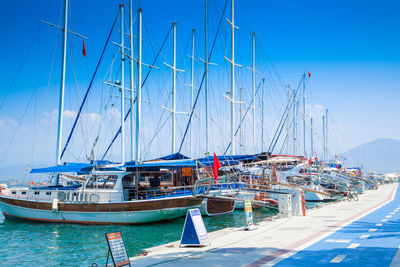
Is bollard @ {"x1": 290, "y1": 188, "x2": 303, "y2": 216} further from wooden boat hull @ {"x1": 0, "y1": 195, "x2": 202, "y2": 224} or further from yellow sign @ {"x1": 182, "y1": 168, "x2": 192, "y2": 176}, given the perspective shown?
yellow sign @ {"x1": 182, "y1": 168, "x2": 192, "y2": 176}

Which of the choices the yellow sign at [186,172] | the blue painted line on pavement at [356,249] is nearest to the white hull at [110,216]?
the yellow sign at [186,172]

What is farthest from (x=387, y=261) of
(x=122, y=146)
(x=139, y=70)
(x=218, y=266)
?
(x=122, y=146)

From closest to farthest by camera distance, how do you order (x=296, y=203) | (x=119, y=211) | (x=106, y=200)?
(x=296, y=203) → (x=119, y=211) → (x=106, y=200)

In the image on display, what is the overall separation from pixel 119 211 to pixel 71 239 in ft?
13.6

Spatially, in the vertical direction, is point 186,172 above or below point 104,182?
above

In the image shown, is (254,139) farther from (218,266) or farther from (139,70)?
(218,266)

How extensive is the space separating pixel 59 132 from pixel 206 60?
1384cm

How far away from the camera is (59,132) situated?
2705 cm

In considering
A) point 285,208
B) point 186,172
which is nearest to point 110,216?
point 186,172

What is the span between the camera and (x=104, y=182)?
24031 mm

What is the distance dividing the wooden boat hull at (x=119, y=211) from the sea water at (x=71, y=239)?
452 millimetres

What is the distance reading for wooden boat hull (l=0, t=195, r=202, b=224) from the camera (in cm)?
2236

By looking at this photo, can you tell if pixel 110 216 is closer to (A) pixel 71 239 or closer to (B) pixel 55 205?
(A) pixel 71 239

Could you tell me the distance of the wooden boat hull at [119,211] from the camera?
22359mm
